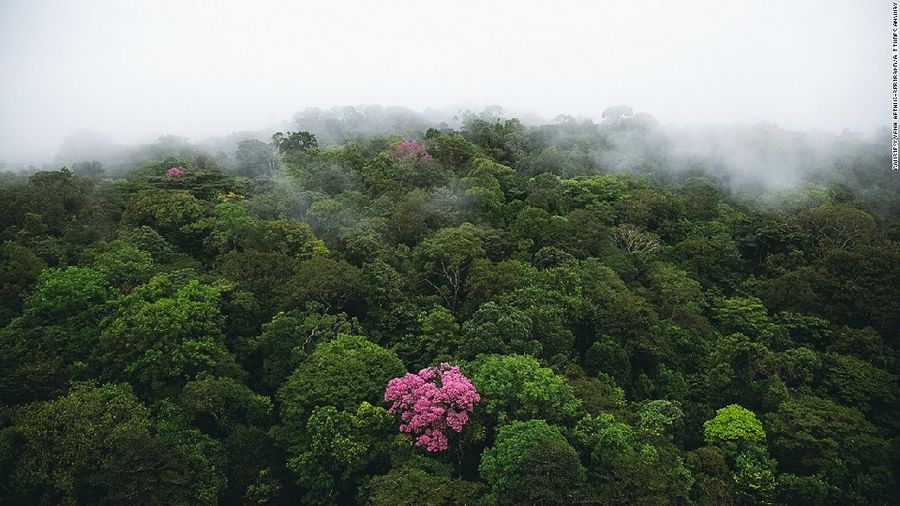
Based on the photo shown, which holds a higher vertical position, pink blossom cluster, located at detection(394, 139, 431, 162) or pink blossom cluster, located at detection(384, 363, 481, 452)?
pink blossom cluster, located at detection(394, 139, 431, 162)

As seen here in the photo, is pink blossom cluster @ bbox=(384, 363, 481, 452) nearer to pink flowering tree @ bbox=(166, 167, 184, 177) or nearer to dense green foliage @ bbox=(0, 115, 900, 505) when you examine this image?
dense green foliage @ bbox=(0, 115, 900, 505)

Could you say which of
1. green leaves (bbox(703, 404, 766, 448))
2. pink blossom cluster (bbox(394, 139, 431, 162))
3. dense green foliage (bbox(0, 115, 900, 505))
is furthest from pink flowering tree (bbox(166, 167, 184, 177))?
green leaves (bbox(703, 404, 766, 448))

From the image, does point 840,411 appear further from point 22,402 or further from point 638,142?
point 638,142

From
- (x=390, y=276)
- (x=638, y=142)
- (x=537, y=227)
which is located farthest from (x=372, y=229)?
(x=638, y=142)

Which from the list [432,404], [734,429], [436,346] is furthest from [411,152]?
[734,429]

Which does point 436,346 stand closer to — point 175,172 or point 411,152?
point 411,152

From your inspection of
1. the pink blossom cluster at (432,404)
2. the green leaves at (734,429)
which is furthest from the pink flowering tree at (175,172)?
the green leaves at (734,429)

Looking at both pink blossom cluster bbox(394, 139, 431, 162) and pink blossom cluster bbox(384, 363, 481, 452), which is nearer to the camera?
pink blossom cluster bbox(384, 363, 481, 452)
